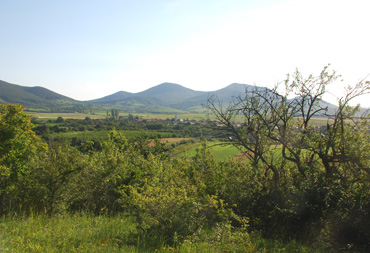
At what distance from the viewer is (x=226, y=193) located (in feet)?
26.0

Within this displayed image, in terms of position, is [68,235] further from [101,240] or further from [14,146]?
[14,146]

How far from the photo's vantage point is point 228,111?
912 centimetres

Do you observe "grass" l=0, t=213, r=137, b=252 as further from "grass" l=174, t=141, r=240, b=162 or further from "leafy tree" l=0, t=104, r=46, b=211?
"grass" l=174, t=141, r=240, b=162

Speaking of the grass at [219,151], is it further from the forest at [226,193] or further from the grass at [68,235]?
the grass at [68,235]

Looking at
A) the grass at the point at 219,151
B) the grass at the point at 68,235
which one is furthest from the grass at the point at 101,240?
the grass at the point at 219,151

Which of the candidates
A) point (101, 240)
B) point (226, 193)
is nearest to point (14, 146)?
point (101, 240)

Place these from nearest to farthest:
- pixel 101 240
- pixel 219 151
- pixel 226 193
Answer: pixel 101 240, pixel 226 193, pixel 219 151

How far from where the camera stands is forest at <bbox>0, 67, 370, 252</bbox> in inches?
214

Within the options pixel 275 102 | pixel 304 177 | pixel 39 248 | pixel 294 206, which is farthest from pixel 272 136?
pixel 39 248

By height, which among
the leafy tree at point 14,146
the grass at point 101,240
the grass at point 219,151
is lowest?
the grass at point 219,151

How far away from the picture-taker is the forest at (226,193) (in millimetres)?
5441

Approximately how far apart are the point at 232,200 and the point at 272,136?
2.70 meters

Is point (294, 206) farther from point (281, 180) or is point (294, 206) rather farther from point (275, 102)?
point (275, 102)

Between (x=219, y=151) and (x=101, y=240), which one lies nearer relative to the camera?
(x=101, y=240)
